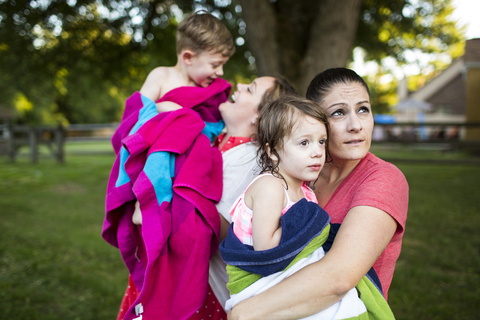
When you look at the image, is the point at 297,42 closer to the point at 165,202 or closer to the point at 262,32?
the point at 262,32

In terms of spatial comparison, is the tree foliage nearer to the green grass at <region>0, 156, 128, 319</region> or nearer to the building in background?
the green grass at <region>0, 156, 128, 319</region>

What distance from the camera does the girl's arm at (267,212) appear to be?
1.26 metres

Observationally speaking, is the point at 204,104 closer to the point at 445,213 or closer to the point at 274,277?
the point at 274,277

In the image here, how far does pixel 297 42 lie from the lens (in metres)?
6.11

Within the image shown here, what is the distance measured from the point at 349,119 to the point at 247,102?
1.99ft

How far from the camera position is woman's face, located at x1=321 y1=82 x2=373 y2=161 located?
1.52 meters

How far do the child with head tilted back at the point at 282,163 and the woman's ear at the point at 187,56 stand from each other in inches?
37.0

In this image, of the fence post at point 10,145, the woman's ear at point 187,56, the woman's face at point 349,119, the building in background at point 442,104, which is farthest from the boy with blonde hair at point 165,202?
the building in background at point 442,104

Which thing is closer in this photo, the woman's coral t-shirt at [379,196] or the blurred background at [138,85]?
the woman's coral t-shirt at [379,196]

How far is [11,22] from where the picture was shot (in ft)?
24.5

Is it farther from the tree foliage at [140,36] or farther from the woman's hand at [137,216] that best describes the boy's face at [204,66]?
the tree foliage at [140,36]

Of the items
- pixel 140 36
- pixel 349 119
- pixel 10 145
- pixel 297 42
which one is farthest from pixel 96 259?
pixel 10 145

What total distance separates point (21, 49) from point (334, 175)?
9237 millimetres

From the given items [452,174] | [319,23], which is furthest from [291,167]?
[452,174]
